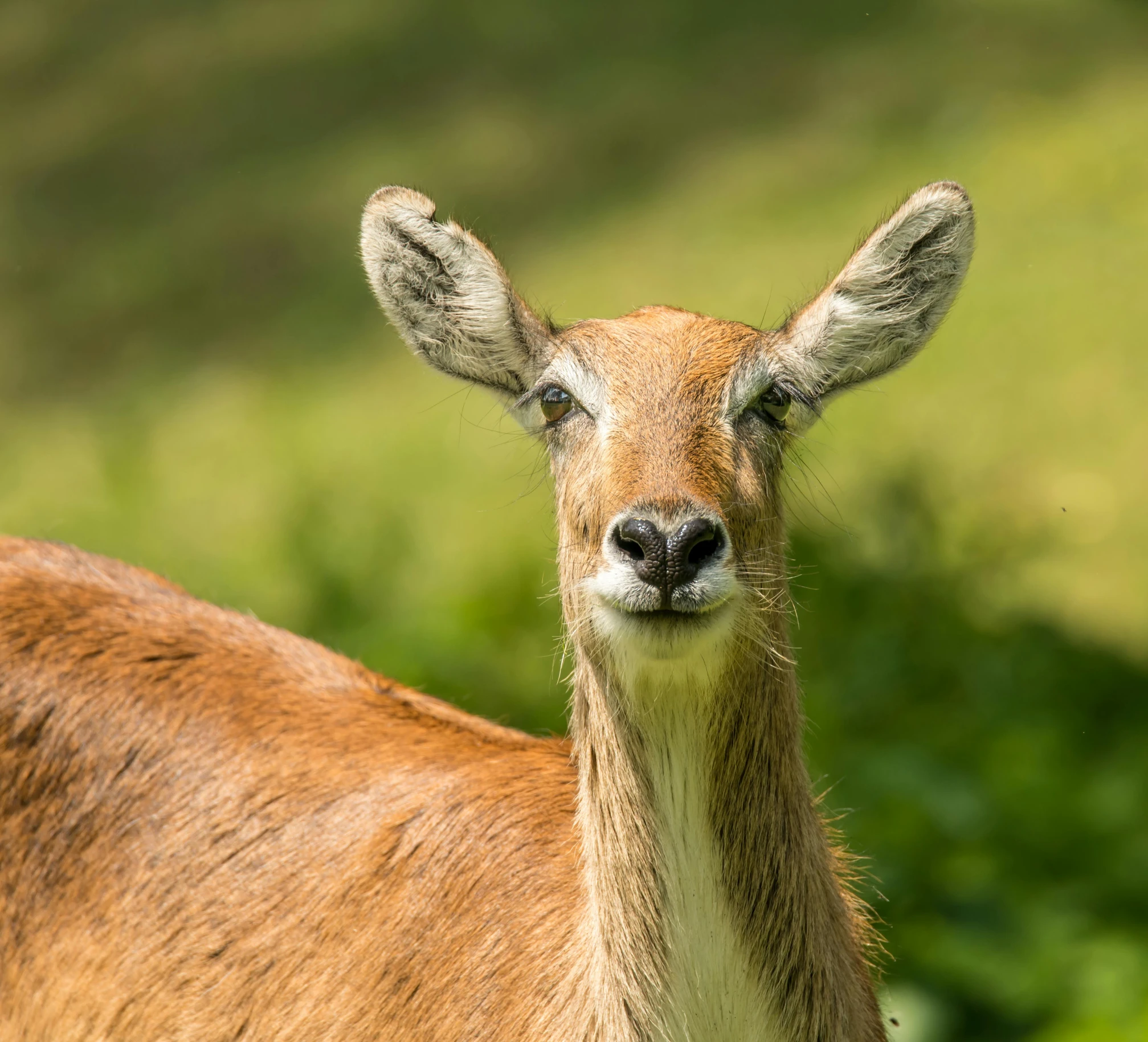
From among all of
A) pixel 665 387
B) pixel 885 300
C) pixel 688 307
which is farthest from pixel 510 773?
pixel 688 307

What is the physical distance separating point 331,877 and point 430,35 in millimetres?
11961

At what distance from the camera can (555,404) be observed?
4801 millimetres

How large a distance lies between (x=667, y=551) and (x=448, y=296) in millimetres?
1443

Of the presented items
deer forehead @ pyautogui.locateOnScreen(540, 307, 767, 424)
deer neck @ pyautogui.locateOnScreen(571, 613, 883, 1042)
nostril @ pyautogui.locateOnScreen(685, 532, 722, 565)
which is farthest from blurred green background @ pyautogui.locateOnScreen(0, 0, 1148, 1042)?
nostril @ pyautogui.locateOnScreen(685, 532, 722, 565)

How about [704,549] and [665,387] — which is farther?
[665,387]

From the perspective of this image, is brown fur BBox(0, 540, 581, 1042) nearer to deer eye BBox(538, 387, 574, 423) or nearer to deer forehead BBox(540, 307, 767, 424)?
deer eye BBox(538, 387, 574, 423)

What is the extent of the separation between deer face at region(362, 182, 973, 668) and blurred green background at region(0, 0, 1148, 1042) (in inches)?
106

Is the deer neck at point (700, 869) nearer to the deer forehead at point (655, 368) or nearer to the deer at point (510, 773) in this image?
the deer at point (510, 773)

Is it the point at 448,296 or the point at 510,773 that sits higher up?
the point at 448,296

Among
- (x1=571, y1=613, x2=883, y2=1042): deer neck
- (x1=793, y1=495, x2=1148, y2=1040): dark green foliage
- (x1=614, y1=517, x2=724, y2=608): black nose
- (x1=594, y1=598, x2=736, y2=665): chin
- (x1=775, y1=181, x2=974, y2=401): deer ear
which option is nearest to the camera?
(x1=614, y1=517, x2=724, y2=608): black nose

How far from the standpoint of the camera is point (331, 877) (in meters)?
5.00

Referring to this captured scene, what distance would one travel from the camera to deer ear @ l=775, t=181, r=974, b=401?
4875mm

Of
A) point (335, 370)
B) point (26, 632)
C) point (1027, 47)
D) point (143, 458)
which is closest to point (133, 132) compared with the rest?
point (335, 370)

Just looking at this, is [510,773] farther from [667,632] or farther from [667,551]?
[667,551]
